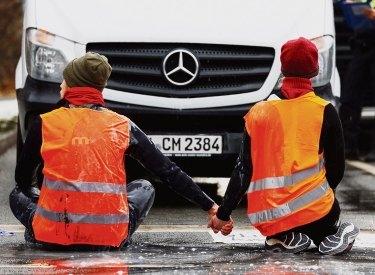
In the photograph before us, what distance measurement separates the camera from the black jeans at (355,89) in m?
11.9

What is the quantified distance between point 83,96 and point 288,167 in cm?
108

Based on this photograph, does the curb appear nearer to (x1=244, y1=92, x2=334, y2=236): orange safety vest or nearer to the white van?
the white van

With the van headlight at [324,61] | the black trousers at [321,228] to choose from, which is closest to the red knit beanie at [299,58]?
the black trousers at [321,228]

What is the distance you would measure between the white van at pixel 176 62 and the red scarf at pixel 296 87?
1.83 meters

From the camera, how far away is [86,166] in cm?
551

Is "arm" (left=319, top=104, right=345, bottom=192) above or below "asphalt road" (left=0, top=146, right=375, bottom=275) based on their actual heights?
above

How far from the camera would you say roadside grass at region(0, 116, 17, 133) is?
1441 cm

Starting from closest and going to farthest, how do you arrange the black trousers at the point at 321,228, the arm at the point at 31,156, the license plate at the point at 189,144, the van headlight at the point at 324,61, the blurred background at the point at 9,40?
the arm at the point at 31,156
the black trousers at the point at 321,228
the license plate at the point at 189,144
the van headlight at the point at 324,61
the blurred background at the point at 9,40

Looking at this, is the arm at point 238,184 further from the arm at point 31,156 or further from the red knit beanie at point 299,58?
the arm at point 31,156

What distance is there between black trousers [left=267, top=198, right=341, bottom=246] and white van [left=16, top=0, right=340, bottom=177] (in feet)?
6.42

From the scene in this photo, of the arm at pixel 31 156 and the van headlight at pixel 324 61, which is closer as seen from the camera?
the arm at pixel 31 156

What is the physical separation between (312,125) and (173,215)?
7.44 feet

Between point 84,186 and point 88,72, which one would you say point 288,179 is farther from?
point 88,72

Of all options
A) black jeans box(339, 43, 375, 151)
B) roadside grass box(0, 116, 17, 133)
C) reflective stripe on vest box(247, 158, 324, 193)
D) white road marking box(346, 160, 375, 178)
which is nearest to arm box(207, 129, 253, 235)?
reflective stripe on vest box(247, 158, 324, 193)
